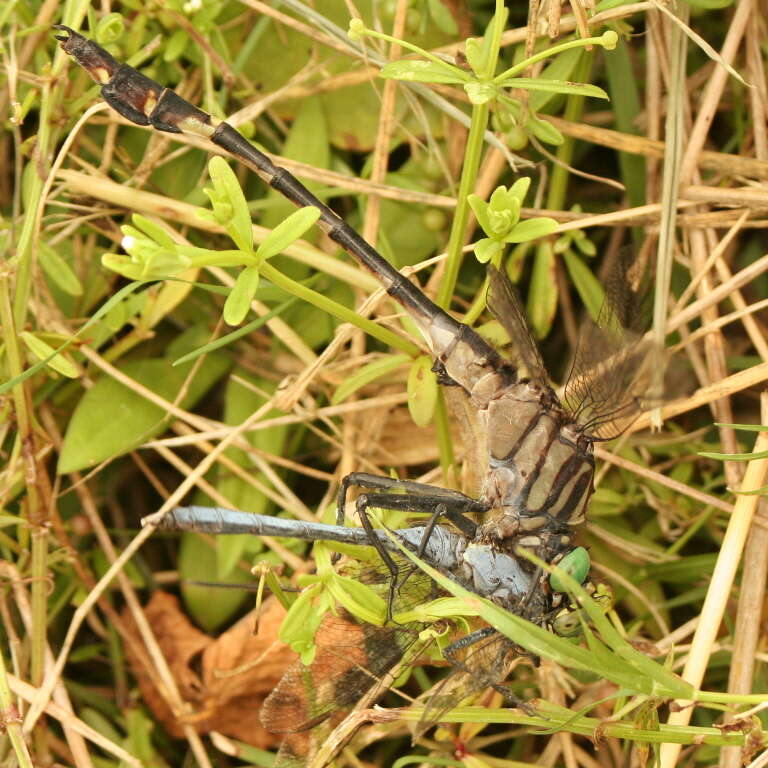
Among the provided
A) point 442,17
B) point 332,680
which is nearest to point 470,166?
point 442,17

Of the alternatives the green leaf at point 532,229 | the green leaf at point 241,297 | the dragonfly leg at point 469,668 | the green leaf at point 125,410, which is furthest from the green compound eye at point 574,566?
the green leaf at point 125,410

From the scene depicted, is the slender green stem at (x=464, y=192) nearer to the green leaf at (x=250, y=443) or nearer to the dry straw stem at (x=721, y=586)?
the green leaf at (x=250, y=443)

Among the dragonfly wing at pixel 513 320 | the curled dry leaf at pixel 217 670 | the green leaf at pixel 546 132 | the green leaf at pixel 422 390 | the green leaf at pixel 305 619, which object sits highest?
the green leaf at pixel 546 132

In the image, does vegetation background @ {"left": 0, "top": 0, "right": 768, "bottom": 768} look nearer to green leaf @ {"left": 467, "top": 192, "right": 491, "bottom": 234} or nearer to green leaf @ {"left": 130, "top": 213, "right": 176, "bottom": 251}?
green leaf @ {"left": 467, "top": 192, "right": 491, "bottom": 234}

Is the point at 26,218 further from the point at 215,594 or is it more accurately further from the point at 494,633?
the point at 494,633

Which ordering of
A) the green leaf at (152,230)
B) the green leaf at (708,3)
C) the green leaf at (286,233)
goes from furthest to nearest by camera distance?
the green leaf at (708,3) < the green leaf at (286,233) < the green leaf at (152,230)

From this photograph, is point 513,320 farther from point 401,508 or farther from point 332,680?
point 332,680

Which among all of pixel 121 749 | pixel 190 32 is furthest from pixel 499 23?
pixel 121 749

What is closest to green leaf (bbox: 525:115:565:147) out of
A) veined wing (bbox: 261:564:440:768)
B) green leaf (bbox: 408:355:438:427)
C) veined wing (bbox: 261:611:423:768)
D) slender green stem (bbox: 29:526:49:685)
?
green leaf (bbox: 408:355:438:427)
